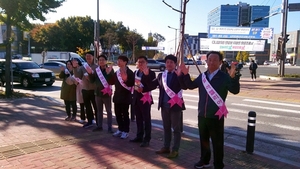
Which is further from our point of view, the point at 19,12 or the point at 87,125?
the point at 19,12

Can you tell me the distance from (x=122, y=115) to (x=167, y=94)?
1606 millimetres

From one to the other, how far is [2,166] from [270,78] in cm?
2354

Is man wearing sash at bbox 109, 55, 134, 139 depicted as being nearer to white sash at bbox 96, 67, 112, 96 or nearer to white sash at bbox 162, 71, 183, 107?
white sash at bbox 96, 67, 112, 96

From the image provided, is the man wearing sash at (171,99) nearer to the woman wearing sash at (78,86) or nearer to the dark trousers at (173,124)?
the dark trousers at (173,124)

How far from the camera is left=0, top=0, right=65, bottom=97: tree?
1112 centimetres

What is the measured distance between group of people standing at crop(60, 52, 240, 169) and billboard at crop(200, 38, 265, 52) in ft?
62.1

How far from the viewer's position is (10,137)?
19.0 ft

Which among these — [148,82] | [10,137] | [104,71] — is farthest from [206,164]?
[10,137]

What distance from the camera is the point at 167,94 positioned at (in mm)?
4652

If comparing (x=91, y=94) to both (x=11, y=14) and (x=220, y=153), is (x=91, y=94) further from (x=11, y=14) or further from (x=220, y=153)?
(x=11, y=14)

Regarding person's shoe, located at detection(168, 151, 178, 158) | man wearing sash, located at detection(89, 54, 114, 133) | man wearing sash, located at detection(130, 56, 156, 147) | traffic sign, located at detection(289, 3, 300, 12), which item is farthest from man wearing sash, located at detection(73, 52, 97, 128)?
traffic sign, located at detection(289, 3, 300, 12)

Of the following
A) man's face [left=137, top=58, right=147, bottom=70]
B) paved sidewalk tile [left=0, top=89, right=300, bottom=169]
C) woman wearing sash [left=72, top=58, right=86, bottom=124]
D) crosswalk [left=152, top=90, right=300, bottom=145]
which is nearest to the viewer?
paved sidewalk tile [left=0, top=89, right=300, bottom=169]

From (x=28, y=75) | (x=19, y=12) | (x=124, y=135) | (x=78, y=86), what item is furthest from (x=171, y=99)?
(x=28, y=75)

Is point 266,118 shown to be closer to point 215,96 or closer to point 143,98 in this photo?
point 143,98
